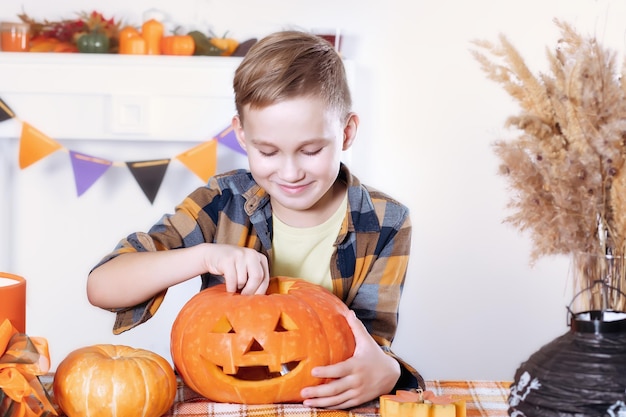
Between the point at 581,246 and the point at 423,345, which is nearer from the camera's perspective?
the point at 581,246

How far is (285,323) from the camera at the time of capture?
1.09 m

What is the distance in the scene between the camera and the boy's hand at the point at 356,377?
1.06m

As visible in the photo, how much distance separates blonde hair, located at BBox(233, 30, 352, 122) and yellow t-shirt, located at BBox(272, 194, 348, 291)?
225 mm

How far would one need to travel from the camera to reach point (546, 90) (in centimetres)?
86

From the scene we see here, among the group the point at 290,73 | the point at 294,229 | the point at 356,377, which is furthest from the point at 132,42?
the point at 356,377

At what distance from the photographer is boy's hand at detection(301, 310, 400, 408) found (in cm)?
106

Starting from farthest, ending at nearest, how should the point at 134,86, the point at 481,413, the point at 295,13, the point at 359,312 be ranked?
1. the point at 295,13
2. the point at 134,86
3. the point at 359,312
4. the point at 481,413

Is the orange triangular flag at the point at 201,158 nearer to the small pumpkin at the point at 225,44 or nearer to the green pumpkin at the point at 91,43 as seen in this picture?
the small pumpkin at the point at 225,44

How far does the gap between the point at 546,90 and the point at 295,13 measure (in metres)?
2.07

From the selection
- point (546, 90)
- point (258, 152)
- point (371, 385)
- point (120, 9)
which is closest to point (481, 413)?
point (371, 385)

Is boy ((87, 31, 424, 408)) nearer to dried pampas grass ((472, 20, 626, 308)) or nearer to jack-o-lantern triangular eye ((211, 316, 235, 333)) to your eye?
jack-o-lantern triangular eye ((211, 316, 235, 333))

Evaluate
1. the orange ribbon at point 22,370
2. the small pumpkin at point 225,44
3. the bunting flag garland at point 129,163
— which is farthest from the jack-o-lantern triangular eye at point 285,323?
the small pumpkin at point 225,44

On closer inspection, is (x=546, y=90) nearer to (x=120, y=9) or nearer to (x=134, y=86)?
(x=134, y=86)

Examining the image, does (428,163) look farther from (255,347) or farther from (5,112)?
(255,347)
